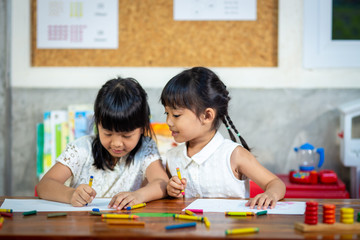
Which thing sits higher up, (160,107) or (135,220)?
(160,107)

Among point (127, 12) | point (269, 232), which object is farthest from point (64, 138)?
point (269, 232)

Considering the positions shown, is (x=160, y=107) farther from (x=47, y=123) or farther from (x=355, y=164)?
(x=355, y=164)

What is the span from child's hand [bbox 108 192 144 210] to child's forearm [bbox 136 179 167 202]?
0.02 m

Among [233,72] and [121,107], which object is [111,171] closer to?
[121,107]

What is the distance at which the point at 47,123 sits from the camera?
2.70 metres

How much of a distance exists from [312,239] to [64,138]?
2004 mm

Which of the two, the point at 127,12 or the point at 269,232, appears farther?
the point at 127,12

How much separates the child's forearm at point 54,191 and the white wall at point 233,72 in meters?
1.30

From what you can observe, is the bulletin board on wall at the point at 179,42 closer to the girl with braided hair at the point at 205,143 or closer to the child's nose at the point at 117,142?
the girl with braided hair at the point at 205,143

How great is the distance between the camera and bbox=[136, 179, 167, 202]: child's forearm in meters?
1.39

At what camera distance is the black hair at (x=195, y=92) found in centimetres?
162

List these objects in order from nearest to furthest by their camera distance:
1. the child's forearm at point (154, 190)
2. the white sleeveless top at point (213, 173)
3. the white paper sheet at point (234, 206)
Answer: the white paper sheet at point (234, 206) → the child's forearm at point (154, 190) → the white sleeveless top at point (213, 173)

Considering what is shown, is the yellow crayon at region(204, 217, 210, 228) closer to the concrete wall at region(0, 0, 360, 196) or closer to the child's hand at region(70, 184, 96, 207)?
the child's hand at region(70, 184, 96, 207)

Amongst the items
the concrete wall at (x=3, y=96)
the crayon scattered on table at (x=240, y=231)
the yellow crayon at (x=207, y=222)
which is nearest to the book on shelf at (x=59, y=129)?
the concrete wall at (x=3, y=96)
